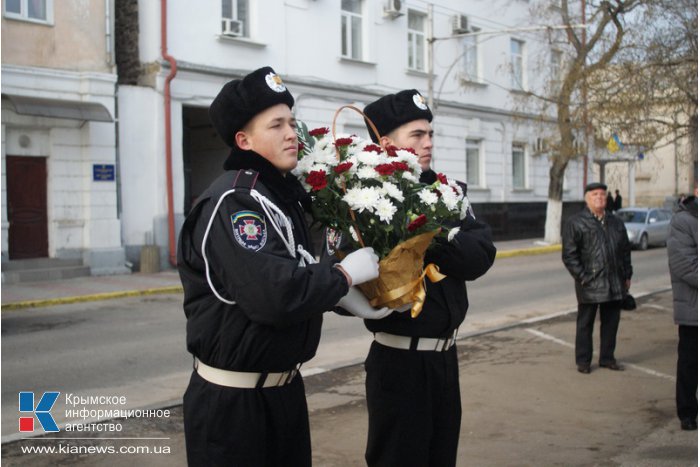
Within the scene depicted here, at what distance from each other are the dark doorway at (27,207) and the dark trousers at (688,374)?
46.5 feet

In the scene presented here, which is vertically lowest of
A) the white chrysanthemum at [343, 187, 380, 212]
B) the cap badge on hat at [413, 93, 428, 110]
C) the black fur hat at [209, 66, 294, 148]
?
the white chrysanthemum at [343, 187, 380, 212]

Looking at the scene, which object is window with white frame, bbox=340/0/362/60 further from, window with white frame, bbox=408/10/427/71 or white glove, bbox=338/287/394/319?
white glove, bbox=338/287/394/319

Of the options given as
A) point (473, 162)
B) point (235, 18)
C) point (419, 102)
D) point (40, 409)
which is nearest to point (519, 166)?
point (473, 162)

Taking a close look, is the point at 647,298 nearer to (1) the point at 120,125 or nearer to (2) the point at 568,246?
(2) the point at 568,246

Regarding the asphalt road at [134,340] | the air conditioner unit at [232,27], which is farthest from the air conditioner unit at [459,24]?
the asphalt road at [134,340]

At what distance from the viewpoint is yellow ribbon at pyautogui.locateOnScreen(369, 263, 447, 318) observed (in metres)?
2.96

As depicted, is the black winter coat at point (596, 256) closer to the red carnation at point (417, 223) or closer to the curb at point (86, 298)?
the red carnation at point (417, 223)

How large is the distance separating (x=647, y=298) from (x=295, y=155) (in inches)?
424

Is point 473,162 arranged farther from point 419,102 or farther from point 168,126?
point 419,102

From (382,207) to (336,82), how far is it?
19.2 metres

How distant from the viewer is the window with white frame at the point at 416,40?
2453cm

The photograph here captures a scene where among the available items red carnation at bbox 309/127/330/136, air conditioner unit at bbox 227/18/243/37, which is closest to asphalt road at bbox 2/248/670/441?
red carnation at bbox 309/127/330/136

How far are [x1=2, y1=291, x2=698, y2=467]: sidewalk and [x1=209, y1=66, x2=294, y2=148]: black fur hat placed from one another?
2.83m

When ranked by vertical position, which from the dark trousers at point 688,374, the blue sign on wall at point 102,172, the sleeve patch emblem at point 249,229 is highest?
the blue sign on wall at point 102,172
